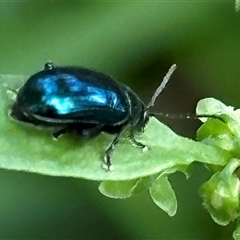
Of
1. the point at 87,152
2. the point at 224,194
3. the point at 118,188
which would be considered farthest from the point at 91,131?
the point at 224,194

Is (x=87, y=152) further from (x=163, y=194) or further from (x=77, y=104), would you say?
(x=163, y=194)

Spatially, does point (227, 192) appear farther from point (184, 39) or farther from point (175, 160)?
point (184, 39)

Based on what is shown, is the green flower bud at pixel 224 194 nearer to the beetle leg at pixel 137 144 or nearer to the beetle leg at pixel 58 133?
the beetle leg at pixel 137 144

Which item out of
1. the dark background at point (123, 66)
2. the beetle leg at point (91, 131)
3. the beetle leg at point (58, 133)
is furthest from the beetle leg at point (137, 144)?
the dark background at point (123, 66)

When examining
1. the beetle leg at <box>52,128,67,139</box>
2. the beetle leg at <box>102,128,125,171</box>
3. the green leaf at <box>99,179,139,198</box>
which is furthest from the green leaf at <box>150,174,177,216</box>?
the beetle leg at <box>52,128,67,139</box>

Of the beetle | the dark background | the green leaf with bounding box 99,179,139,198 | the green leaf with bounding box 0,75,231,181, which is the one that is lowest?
the dark background

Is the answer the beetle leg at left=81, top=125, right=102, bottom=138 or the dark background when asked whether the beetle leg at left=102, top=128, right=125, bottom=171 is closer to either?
the beetle leg at left=81, top=125, right=102, bottom=138
